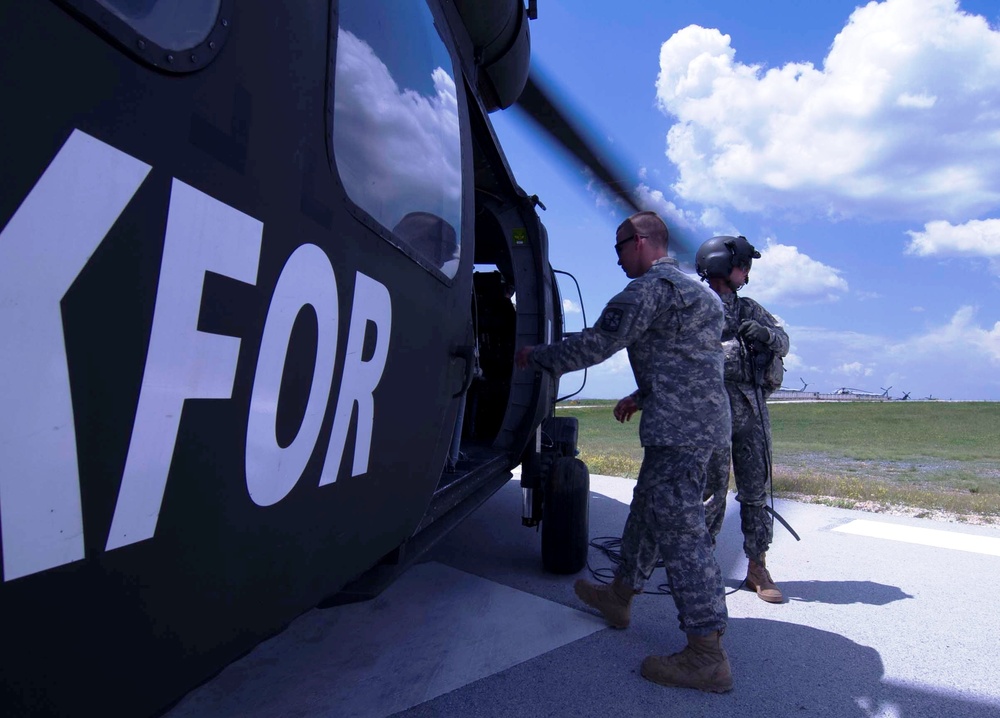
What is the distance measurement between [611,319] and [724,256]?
1247 millimetres

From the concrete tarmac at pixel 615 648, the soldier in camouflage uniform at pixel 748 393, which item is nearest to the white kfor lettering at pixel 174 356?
the concrete tarmac at pixel 615 648

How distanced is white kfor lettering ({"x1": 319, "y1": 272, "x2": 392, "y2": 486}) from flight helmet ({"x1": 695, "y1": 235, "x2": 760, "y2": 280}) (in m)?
2.43

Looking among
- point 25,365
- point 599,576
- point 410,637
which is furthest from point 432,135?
point 599,576

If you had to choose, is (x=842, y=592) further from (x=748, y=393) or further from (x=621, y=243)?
(x=621, y=243)

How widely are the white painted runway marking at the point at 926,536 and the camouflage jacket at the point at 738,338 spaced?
2.15m

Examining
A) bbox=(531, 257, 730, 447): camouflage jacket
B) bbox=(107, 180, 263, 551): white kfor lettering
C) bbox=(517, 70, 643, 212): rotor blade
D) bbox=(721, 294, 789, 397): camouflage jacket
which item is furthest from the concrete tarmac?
bbox=(517, 70, 643, 212): rotor blade

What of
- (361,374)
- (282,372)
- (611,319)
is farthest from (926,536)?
(282,372)

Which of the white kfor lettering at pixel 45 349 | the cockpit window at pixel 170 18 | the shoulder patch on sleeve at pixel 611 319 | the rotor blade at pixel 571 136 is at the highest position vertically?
the rotor blade at pixel 571 136

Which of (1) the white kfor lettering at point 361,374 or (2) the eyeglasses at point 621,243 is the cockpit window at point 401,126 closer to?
(1) the white kfor lettering at point 361,374

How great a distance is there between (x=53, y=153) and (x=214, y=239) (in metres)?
0.29

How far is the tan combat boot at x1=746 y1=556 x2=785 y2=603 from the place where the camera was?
3.49m

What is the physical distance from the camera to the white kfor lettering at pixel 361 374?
4.94 feet

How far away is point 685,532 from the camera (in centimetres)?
265

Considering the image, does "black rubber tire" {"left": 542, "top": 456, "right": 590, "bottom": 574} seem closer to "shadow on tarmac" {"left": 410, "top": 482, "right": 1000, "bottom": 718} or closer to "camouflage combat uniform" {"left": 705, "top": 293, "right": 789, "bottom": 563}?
"shadow on tarmac" {"left": 410, "top": 482, "right": 1000, "bottom": 718}
